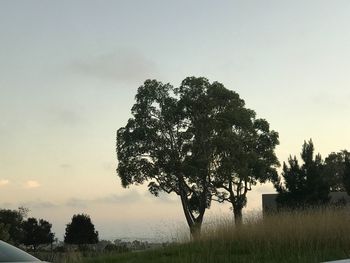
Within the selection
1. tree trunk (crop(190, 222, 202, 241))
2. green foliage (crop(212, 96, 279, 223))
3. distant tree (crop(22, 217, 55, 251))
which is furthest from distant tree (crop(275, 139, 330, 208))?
distant tree (crop(22, 217, 55, 251))

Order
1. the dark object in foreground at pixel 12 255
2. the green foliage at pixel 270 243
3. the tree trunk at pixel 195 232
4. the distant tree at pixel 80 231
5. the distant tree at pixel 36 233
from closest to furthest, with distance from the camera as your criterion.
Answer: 1. the dark object in foreground at pixel 12 255
2. the green foliage at pixel 270 243
3. the tree trunk at pixel 195 232
4. the distant tree at pixel 80 231
5. the distant tree at pixel 36 233

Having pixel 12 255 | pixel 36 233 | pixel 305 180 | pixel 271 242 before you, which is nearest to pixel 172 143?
pixel 305 180

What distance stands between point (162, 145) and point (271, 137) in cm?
844

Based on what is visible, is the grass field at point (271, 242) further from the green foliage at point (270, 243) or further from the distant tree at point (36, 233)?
the distant tree at point (36, 233)

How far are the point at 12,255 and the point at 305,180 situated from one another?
95.6 ft

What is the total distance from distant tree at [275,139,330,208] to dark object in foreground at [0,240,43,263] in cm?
2760

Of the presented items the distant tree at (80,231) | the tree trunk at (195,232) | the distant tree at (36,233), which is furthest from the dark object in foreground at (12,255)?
the distant tree at (36,233)

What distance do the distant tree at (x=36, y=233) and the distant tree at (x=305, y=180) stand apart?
82.9ft

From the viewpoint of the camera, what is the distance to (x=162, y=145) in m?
40.1

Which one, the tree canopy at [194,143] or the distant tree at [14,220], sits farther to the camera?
the distant tree at [14,220]

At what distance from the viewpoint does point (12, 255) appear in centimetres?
688

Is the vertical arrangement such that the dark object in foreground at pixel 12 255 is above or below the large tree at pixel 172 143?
below

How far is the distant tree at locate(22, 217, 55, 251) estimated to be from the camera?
51.0 m

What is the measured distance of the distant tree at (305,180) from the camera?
3378 centimetres
